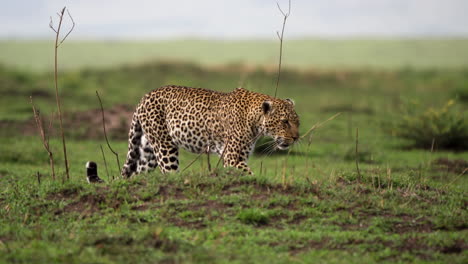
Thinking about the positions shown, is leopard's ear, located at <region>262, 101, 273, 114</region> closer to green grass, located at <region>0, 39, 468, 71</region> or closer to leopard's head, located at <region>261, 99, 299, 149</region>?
leopard's head, located at <region>261, 99, 299, 149</region>

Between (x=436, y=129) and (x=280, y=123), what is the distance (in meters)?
8.05

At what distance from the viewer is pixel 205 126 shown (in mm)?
9594

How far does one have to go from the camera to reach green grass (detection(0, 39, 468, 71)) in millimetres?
59688

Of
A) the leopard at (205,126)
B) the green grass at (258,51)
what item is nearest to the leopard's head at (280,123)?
the leopard at (205,126)

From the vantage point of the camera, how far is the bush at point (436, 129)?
639 inches

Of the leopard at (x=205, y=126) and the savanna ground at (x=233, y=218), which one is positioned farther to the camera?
the leopard at (x=205, y=126)

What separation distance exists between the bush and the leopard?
7699mm

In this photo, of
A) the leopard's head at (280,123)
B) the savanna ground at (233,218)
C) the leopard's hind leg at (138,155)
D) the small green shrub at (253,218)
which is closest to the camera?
the savanna ground at (233,218)

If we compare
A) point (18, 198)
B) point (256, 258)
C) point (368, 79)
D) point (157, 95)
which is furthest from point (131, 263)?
point (368, 79)

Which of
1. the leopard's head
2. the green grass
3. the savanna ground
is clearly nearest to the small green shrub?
the savanna ground

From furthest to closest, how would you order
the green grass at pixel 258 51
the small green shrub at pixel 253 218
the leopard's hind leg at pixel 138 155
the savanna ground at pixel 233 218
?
the green grass at pixel 258 51 < the leopard's hind leg at pixel 138 155 < the small green shrub at pixel 253 218 < the savanna ground at pixel 233 218

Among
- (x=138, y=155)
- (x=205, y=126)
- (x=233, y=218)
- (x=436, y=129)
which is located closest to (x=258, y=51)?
(x=436, y=129)

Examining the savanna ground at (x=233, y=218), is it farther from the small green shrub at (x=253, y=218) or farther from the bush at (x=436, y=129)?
the bush at (x=436, y=129)

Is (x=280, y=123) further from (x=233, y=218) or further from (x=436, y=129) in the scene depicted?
(x=436, y=129)
